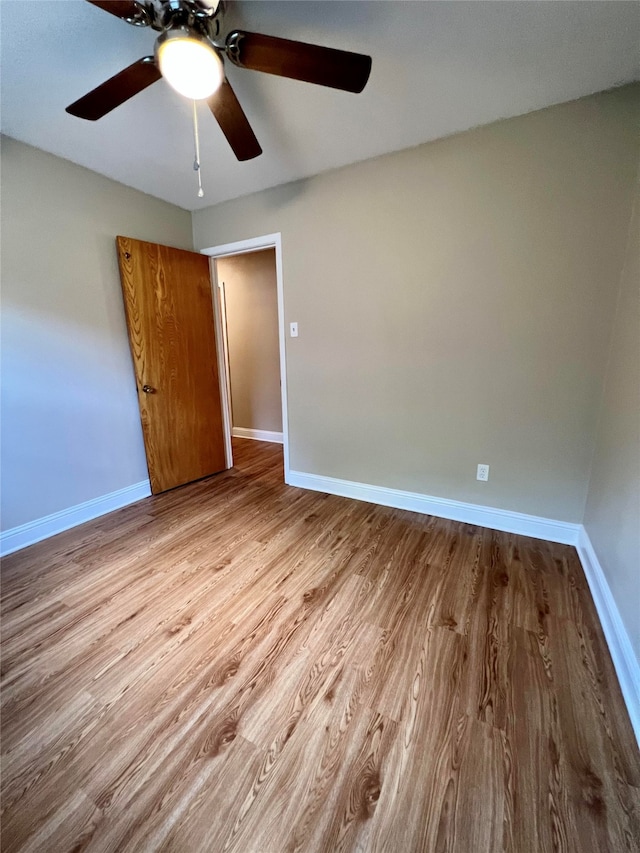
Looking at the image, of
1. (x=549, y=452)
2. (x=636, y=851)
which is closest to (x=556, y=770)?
(x=636, y=851)

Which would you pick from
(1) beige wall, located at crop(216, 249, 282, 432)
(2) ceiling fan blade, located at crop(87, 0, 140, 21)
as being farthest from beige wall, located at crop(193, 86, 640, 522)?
(2) ceiling fan blade, located at crop(87, 0, 140, 21)

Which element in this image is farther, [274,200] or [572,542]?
[274,200]

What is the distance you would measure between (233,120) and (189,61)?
0.34 metres

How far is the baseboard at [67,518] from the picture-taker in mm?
2117

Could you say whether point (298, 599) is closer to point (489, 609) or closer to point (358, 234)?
point (489, 609)

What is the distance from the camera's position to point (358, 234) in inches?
94.4

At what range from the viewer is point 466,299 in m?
2.14

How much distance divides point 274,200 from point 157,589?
2887 mm

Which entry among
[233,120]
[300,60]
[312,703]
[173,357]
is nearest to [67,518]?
[173,357]

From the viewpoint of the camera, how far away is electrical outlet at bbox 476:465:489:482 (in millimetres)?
2271

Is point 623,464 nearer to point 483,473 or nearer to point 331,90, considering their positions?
point 483,473

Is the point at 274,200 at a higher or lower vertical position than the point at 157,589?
higher

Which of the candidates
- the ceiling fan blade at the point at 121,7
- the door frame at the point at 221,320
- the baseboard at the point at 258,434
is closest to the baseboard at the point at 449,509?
the door frame at the point at 221,320

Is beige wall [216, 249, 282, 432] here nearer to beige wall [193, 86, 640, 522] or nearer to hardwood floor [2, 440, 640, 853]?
beige wall [193, 86, 640, 522]
